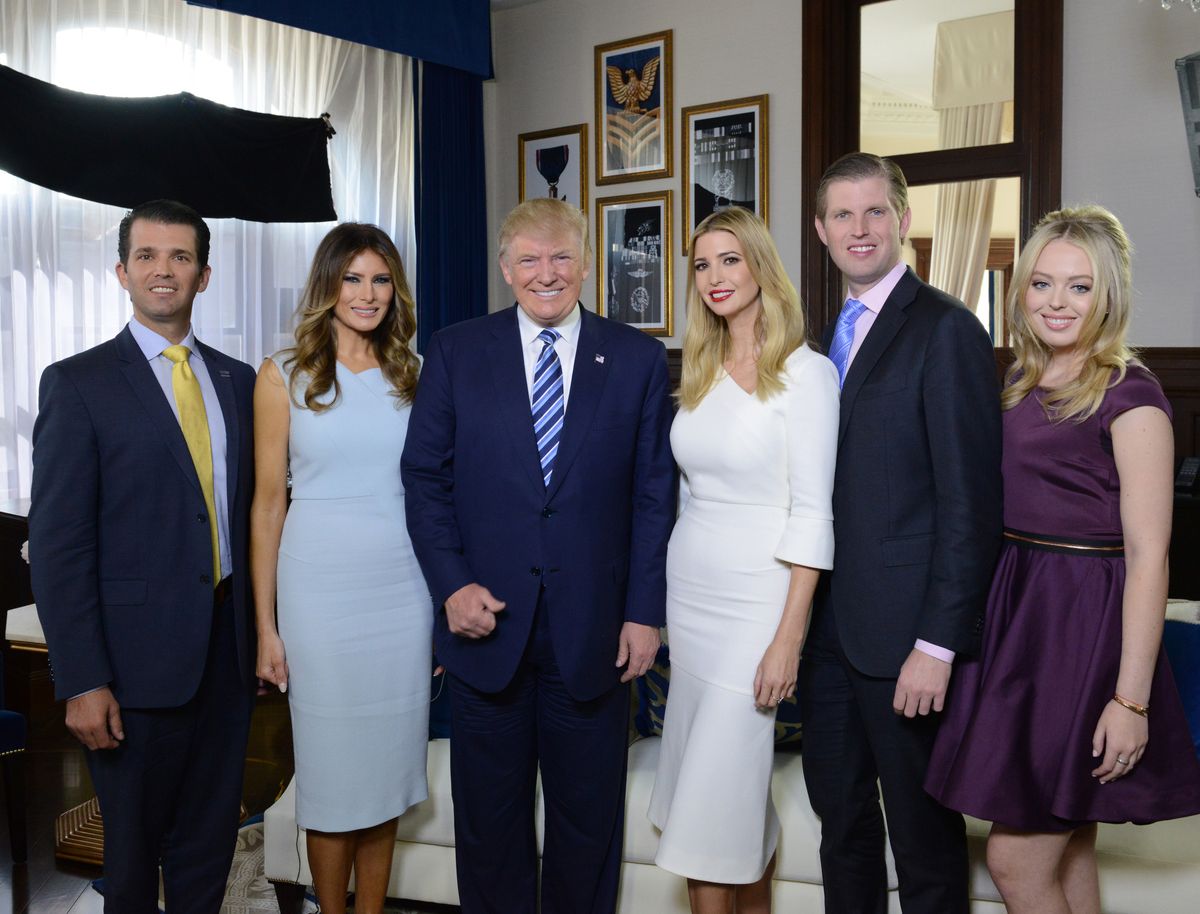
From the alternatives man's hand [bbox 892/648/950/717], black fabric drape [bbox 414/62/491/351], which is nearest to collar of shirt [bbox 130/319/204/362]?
man's hand [bbox 892/648/950/717]

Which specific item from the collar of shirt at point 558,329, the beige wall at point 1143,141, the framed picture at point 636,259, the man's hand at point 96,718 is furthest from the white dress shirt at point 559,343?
the framed picture at point 636,259

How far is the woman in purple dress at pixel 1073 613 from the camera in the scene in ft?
5.77

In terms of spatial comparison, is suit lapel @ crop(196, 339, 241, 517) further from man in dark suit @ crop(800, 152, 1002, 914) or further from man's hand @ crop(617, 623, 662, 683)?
man in dark suit @ crop(800, 152, 1002, 914)

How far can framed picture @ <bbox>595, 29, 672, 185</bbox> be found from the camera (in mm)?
5754

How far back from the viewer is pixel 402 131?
19.6 ft

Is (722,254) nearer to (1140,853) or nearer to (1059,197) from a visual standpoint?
(1140,853)

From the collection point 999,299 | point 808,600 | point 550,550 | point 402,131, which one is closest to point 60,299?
point 402,131

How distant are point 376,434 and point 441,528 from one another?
271 millimetres

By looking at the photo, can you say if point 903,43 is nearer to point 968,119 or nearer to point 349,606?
point 968,119

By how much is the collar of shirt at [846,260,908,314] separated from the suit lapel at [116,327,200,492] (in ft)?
4.60

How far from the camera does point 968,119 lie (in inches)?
202

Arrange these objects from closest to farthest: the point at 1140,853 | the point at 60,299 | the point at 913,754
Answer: the point at 913,754 → the point at 1140,853 → the point at 60,299

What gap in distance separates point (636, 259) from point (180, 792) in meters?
4.26

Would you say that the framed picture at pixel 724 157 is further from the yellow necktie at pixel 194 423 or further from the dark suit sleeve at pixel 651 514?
the yellow necktie at pixel 194 423
